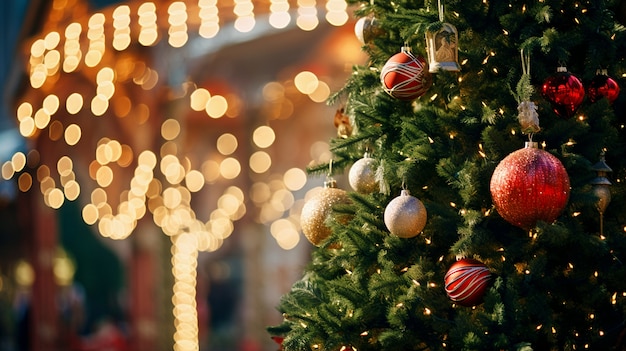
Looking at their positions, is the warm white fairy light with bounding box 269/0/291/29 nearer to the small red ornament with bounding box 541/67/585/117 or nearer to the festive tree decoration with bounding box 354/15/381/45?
the festive tree decoration with bounding box 354/15/381/45

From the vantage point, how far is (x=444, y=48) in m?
2.89

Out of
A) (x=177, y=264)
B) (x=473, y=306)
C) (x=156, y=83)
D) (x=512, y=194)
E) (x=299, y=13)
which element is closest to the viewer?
(x=512, y=194)

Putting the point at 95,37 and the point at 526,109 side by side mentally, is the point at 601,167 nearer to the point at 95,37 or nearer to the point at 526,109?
the point at 526,109

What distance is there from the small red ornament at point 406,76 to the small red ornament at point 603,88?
0.49 m

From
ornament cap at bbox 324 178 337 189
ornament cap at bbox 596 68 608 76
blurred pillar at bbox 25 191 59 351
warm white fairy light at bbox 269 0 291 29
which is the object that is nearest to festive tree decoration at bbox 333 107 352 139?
ornament cap at bbox 324 178 337 189

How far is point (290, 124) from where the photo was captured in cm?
1433

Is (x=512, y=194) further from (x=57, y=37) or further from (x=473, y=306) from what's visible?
(x=57, y=37)

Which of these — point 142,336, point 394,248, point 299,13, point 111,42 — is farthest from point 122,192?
point 394,248

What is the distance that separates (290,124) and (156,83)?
190 inches

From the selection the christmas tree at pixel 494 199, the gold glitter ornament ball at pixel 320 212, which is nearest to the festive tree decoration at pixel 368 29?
the christmas tree at pixel 494 199

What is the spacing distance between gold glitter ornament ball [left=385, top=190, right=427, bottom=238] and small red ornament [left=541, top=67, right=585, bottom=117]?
0.48m

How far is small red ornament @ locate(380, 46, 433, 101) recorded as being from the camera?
9.84 ft

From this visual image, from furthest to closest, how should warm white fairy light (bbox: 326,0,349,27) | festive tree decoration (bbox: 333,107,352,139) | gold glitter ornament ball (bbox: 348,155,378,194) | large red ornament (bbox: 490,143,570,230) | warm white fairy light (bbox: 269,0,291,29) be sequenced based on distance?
warm white fairy light (bbox: 269,0,291,29)
warm white fairy light (bbox: 326,0,349,27)
festive tree decoration (bbox: 333,107,352,139)
gold glitter ornament ball (bbox: 348,155,378,194)
large red ornament (bbox: 490,143,570,230)

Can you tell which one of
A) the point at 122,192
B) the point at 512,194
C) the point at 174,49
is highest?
the point at 174,49
